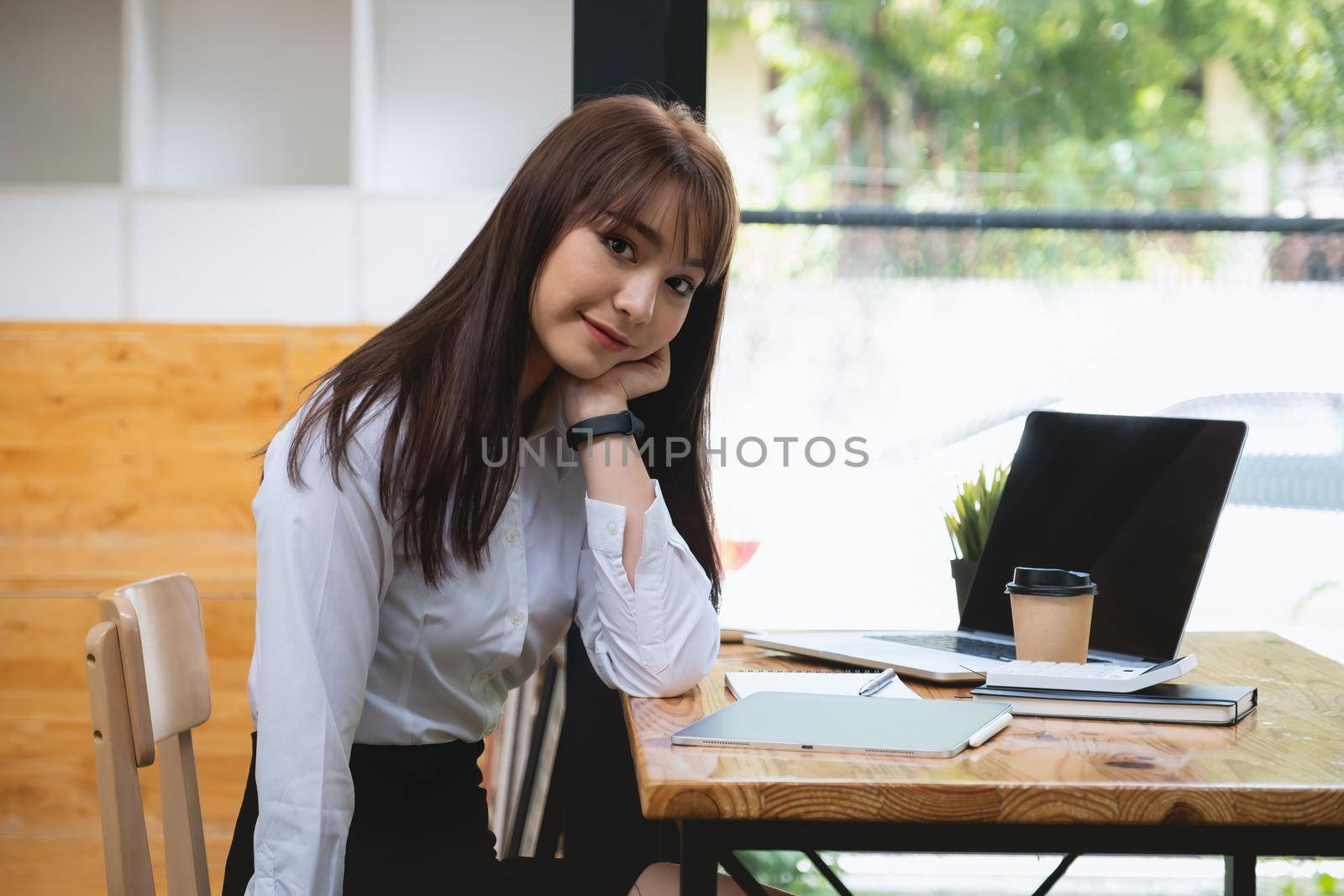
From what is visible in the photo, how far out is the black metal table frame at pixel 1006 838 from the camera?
33.1 inches

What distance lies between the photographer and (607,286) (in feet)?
3.98

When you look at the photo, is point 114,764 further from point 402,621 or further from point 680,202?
point 680,202

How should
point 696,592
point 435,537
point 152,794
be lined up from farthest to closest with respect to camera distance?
point 152,794 → point 696,592 → point 435,537

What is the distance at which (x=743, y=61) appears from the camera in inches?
82.7

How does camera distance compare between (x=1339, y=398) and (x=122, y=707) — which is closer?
(x=122, y=707)

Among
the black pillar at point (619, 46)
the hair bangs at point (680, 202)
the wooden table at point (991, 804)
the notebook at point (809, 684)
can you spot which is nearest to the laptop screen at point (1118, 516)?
the notebook at point (809, 684)

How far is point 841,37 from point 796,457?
82cm

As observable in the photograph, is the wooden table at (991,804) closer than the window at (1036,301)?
Yes

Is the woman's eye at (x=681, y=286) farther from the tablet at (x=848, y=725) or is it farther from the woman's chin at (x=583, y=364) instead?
the tablet at (x=848, y=725)

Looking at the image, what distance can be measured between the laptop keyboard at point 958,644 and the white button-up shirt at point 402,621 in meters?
0.30

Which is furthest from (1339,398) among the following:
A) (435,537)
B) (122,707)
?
(122,707)

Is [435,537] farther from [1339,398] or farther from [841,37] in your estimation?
[1339,398]

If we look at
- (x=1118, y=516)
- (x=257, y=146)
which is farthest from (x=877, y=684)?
(x=257, y=146)

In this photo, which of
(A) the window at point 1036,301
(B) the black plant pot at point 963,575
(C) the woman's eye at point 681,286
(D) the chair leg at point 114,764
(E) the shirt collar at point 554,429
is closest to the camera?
(D) the chair leg at point 114,764
